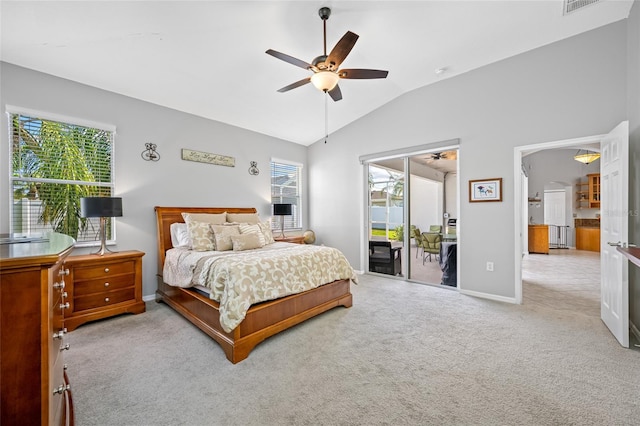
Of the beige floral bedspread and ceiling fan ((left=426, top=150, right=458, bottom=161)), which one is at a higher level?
ceiling fan ((left=426, top=150, right=458, bottom=161))

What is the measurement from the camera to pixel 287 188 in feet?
19.5

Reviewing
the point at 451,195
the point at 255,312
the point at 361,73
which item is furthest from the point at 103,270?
the point at 451,195

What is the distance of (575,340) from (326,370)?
8.02 ft

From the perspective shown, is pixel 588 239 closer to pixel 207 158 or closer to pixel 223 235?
pixel 223 235

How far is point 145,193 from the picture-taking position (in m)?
3.85

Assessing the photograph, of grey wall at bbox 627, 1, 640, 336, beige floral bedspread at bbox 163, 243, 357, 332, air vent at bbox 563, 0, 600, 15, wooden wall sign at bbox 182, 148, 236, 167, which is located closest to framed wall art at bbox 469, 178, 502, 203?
grey wall at bbox 627, 1, 640, 336

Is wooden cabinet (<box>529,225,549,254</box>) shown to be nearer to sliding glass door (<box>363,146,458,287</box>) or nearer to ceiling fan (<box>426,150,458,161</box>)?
sliding glass door (<box>363,146,458,287</box>)

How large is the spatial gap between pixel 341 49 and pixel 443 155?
9.50ft

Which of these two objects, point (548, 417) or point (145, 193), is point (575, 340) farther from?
point (145, 193)

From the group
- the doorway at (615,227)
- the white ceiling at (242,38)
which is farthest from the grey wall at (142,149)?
the doorway at (615,227)

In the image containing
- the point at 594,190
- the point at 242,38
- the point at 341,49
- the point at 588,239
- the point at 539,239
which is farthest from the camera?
the point at 594,190

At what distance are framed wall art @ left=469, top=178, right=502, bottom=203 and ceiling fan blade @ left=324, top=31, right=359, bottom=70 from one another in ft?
9.01

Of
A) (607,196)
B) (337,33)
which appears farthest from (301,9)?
(607,196)

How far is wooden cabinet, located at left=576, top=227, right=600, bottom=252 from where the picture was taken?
8078 millimetres
